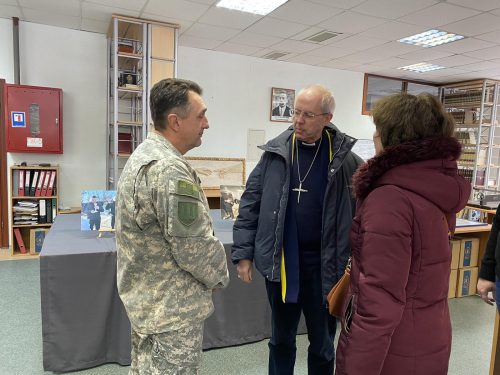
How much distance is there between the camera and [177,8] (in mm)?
4004

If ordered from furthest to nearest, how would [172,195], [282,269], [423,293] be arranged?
1. [282,269]
2. [172,195]
3. [423,293]

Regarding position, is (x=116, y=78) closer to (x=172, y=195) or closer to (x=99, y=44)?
(x=99, y=44)

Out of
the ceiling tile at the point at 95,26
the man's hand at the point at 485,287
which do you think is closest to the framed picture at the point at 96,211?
the man's hand at the point at 485,287

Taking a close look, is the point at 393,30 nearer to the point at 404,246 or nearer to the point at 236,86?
the point at 236,86

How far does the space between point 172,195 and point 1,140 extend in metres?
4.47

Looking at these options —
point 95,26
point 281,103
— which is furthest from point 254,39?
point 95,26

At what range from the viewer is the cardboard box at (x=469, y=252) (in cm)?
380

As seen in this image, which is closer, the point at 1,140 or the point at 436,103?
the point at 436,103

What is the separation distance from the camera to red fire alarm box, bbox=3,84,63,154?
446 cm

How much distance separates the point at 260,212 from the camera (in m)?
1.71

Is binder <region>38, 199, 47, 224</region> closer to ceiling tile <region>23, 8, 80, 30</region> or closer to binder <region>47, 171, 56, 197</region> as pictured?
binder <region>47, 171, 56, 197</region>

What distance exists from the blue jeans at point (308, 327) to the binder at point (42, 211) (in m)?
3.86

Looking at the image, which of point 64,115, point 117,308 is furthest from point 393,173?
point 64,115

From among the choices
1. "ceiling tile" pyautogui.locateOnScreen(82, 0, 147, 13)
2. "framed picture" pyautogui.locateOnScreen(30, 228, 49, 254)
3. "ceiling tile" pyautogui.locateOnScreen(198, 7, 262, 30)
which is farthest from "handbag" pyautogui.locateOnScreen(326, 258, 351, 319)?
"framed picture" pyautogui.locateOnScreen(30, 228, 49, 254)
